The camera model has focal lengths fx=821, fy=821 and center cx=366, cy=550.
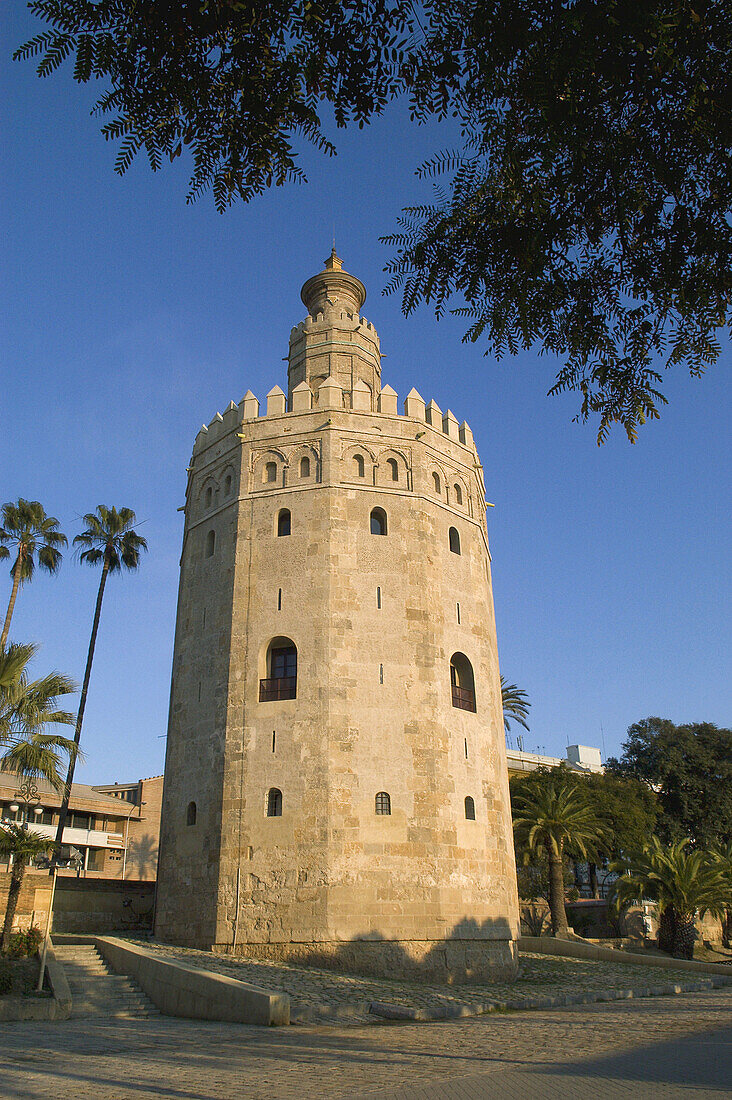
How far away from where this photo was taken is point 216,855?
1927cm

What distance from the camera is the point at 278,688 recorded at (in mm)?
20438

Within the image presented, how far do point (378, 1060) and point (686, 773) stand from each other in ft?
121

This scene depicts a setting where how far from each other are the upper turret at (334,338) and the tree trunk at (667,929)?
2047 cm

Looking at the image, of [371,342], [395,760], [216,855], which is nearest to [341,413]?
[371,342]

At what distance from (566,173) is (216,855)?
17818 mm

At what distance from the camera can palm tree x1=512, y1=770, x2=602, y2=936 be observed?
95.4ft

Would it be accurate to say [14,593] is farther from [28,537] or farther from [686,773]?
[686,773]

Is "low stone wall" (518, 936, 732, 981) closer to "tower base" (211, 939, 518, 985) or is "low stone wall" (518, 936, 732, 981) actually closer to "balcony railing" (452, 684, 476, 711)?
"tower base" (211, 939, 518, 985)

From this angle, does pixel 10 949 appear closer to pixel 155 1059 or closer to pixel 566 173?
pixel 155 1059

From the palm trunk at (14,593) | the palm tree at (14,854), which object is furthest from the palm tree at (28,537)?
the palm tree at (14,854)

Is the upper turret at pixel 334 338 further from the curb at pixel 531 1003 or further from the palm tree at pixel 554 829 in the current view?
the curb at pixel 531 1003

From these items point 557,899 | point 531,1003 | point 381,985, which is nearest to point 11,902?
point 381,985

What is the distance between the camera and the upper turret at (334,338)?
26094mm

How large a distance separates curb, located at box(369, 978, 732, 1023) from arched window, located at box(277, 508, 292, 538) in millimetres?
11955
